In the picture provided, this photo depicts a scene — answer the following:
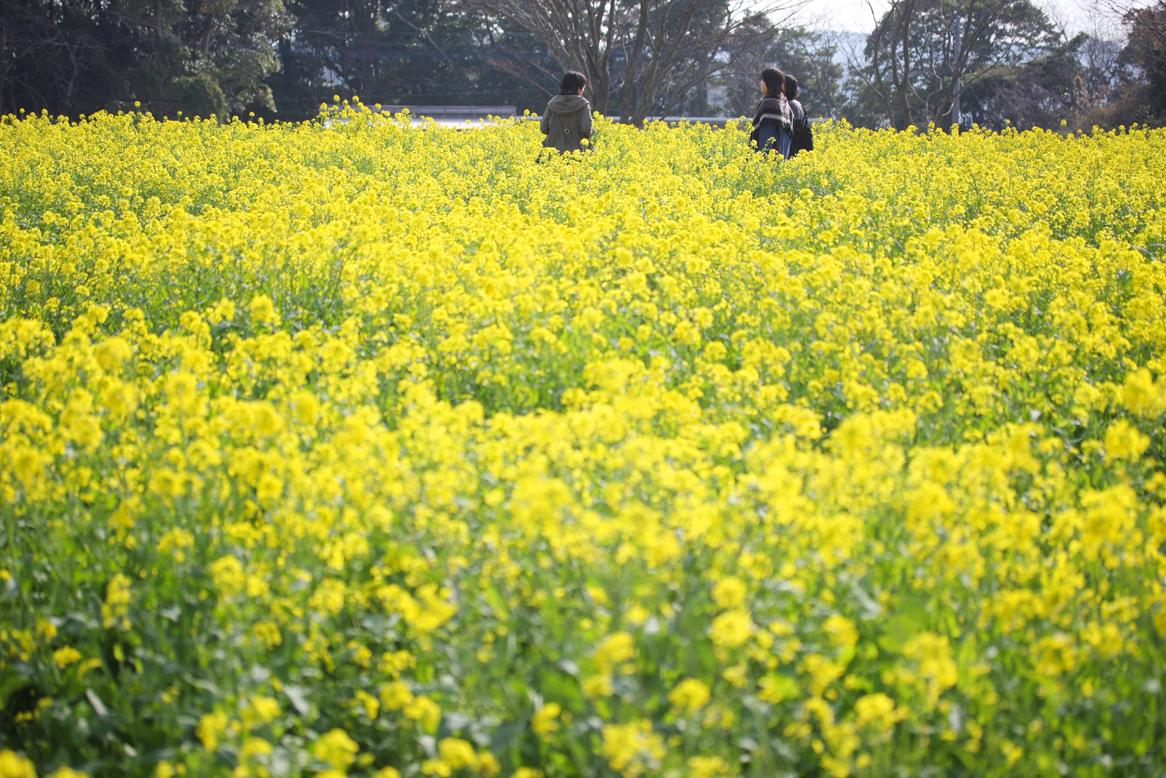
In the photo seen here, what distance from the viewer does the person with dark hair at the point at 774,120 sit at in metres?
12.4

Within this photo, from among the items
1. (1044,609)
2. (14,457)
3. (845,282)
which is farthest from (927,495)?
(845,282)

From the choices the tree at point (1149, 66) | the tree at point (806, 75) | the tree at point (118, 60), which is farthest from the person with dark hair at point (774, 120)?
the tree at point (806, 75)

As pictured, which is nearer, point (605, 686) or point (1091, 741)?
point (605, 686)

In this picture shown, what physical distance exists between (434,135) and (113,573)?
13.2m

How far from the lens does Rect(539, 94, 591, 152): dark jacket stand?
1222 centimetres

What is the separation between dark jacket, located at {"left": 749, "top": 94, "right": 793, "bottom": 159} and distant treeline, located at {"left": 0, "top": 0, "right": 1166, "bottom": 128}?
8.25m

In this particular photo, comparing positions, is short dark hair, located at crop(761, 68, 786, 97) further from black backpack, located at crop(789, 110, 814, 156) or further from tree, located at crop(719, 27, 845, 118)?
tree, located at crop(719, 27, 845, 118)

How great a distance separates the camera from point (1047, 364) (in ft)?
16.5

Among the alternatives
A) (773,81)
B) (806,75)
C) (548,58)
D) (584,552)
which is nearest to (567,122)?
(773,81)

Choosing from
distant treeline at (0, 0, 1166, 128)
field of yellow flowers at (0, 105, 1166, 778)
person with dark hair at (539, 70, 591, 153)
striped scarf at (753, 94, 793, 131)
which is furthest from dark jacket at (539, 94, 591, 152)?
distant treeline at (0, 0, 1166, 128)

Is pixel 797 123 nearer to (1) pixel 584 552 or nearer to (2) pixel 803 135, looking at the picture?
(2) pixel 803 135

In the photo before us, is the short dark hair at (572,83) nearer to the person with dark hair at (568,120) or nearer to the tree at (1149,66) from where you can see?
the person with dark hair at (568,120)

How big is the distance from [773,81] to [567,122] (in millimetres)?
2205

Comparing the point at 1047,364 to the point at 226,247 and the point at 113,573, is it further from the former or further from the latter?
the point at 226,247
